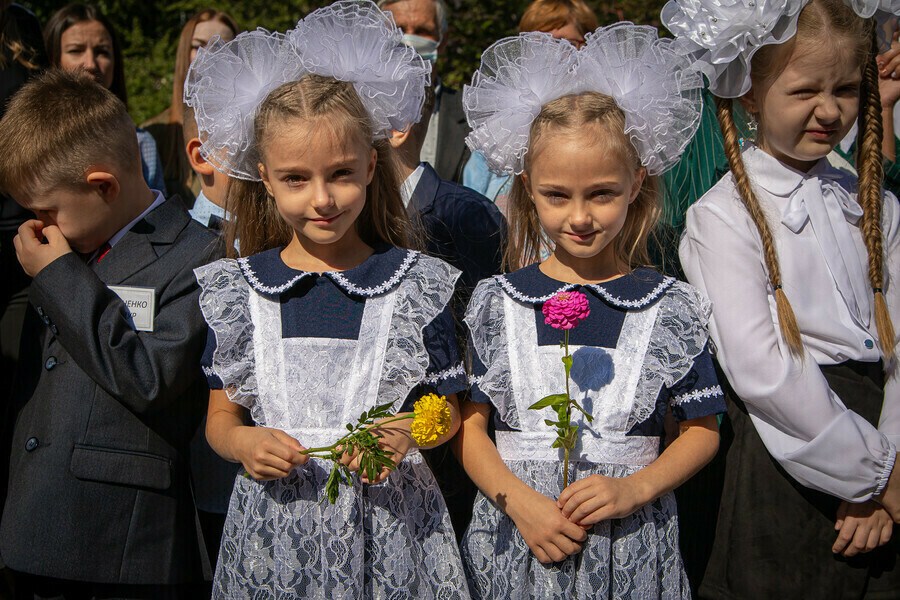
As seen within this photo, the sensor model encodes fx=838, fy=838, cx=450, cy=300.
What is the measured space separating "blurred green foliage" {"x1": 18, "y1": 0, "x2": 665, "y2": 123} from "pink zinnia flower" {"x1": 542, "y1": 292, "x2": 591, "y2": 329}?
3588mm

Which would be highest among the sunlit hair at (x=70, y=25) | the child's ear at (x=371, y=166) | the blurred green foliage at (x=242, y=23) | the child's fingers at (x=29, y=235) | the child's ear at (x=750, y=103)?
the blurred green foliage at (x=242, y=23)

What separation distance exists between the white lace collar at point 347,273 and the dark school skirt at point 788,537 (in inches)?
41.1

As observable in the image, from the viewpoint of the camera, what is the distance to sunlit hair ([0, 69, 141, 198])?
2.51m

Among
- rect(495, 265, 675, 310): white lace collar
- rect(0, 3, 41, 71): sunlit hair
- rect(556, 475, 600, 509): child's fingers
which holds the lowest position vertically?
rect(556, 475, 600, 509): child's fingers

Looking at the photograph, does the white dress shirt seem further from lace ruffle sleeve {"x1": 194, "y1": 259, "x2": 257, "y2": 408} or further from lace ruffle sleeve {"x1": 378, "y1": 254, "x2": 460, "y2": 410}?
lace ruffle sleeve {"x1": 194, "y1": 259, "x2": 257, "y2": 408}

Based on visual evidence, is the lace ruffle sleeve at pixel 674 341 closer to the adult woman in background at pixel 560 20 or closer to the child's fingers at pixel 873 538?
the child's fingers at pixel 873 538

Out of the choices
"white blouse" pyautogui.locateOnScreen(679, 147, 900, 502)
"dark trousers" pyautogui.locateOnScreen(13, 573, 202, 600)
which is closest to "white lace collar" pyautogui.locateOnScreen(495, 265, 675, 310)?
"white blouse" pyautogui.locateOnScreen(679, 147, 900, 502)

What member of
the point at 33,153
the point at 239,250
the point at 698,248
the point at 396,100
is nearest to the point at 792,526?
the point at 698,248

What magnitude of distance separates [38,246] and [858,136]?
95.8 inches

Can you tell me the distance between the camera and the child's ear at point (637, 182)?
2.28 meters

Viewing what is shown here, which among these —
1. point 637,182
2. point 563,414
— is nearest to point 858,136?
point 637,182

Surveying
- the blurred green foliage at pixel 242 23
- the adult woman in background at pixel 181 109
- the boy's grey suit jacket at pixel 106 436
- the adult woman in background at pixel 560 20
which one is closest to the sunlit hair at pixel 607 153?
the boy's grey suit jacket at pixel 106 436

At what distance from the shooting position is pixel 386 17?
2312mm

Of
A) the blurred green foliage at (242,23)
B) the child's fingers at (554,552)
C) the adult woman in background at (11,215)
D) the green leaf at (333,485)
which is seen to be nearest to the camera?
the green leaf at (333,485)
